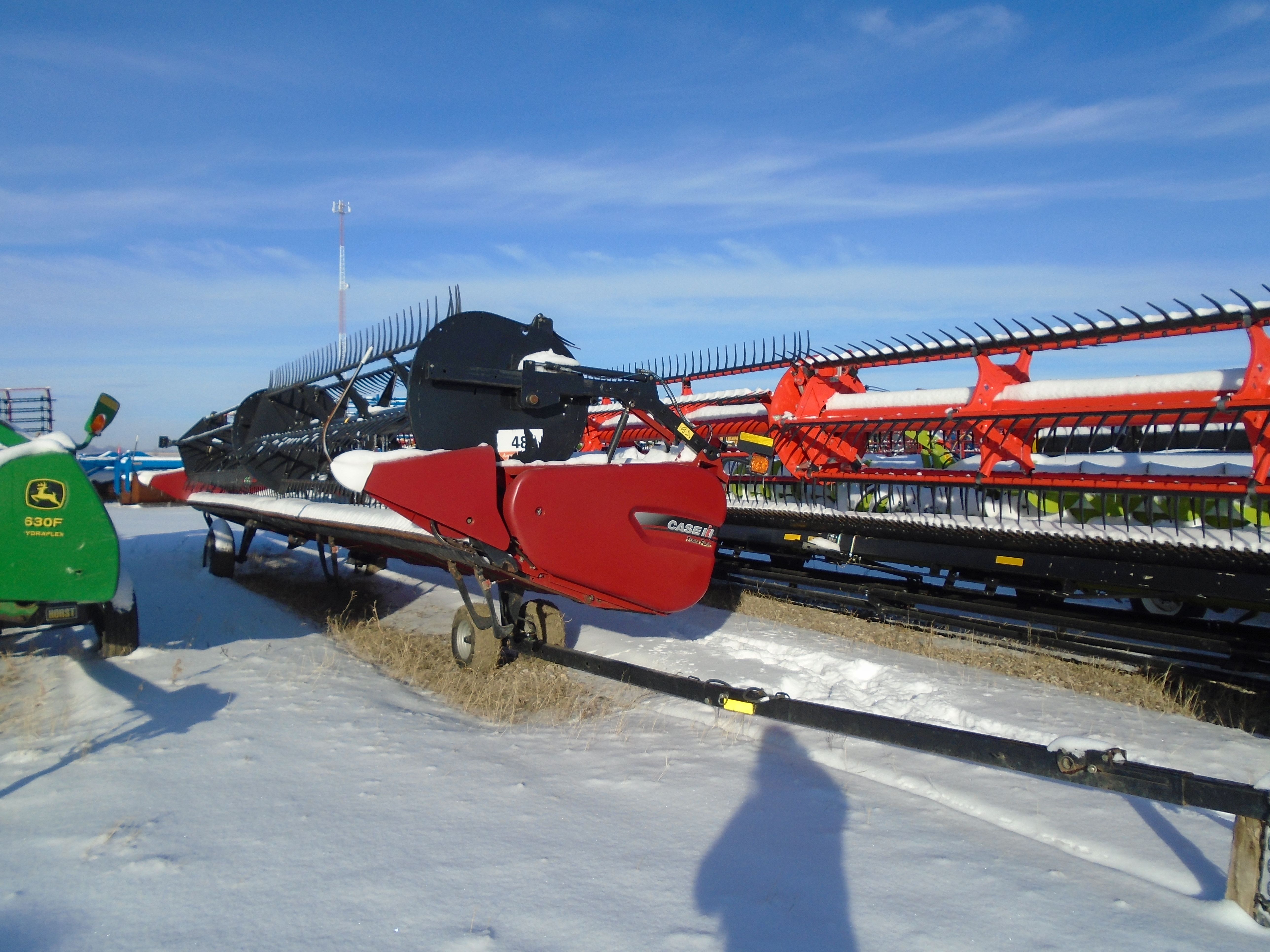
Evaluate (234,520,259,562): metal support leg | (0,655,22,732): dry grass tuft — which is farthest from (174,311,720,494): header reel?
(234,520,259,562): metal support leg

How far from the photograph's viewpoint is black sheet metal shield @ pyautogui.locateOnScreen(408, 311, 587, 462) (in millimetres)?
4555

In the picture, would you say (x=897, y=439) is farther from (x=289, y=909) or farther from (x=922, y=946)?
(x=289, y=909)

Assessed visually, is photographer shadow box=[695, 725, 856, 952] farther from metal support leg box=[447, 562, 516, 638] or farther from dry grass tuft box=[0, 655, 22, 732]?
dry grass tuft box=[0, 655, 22, 732]

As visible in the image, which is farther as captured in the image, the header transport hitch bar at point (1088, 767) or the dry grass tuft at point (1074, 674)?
the dry grass tuft at point (1074, 674)

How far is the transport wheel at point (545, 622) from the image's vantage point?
4898mm

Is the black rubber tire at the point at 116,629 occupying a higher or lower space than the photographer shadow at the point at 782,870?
higher

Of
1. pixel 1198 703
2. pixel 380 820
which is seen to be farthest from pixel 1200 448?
pixel 380 820

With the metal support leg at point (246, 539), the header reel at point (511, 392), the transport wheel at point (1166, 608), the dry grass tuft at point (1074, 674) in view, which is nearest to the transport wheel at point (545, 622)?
the header reel at point (511, 392)

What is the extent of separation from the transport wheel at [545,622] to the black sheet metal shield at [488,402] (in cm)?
94

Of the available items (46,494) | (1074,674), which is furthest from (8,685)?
(1074,674)

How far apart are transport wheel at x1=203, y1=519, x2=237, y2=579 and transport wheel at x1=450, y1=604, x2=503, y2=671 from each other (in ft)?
18.3

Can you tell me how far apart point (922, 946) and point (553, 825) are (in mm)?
1267

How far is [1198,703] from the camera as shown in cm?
432

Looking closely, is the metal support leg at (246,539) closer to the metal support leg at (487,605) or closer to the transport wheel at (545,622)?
the metal support leg at (487,605)
